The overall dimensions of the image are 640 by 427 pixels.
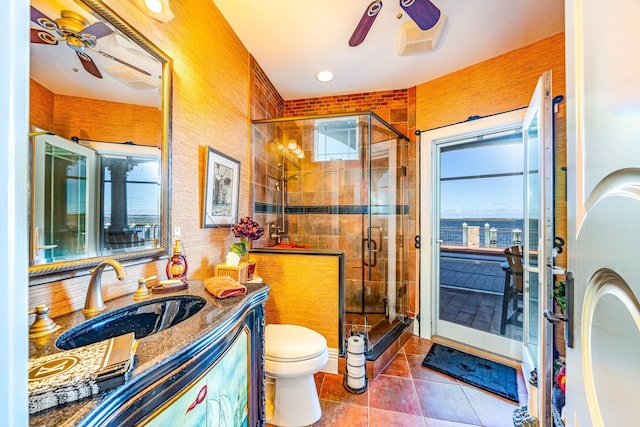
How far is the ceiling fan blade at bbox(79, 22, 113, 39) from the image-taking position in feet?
3.13

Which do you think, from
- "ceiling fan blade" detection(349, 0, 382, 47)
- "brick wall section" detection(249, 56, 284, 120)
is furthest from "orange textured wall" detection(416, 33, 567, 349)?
"brick wall section" detection(249, 56, 284, 120)

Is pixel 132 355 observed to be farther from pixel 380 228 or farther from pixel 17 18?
pixel 380 228

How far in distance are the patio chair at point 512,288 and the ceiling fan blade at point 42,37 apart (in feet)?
10.2

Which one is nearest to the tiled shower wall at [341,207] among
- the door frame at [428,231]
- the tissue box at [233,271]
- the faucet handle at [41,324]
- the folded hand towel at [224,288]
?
the door frame at [428,231]

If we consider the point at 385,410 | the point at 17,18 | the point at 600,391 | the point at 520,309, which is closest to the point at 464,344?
the point at 520,309

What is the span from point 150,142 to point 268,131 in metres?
1.45

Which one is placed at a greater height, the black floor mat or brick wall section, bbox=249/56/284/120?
brick wall section, bbox=249/56/284/120

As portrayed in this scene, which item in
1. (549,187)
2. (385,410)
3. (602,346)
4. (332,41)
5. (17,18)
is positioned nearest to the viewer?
(17,18)

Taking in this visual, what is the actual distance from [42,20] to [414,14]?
1871 mm

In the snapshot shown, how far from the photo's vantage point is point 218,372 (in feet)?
2.88

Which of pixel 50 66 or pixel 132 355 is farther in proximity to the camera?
pixel 50 66

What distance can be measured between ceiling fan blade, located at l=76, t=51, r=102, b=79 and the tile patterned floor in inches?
82.4

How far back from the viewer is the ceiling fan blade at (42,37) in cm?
80

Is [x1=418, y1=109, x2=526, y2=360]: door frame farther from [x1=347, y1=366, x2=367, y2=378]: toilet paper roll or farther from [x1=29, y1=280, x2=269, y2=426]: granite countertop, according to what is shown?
[x1=29, y1=280, x2=269, y2=426]: granite countertop
